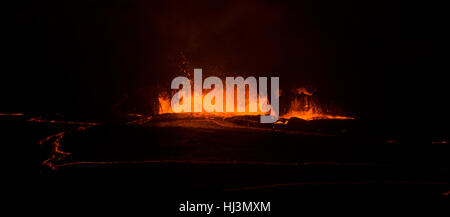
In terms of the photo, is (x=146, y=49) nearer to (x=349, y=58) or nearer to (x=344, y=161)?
(x=349, y=58)

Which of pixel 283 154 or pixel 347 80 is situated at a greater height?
pixel 347 80

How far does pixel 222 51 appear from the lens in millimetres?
8141

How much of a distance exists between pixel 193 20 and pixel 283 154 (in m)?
5.02

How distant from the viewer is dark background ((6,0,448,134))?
263 inches

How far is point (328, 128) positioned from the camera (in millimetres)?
6125

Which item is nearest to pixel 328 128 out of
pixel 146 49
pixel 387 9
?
pixel 387 9

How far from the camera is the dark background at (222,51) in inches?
263

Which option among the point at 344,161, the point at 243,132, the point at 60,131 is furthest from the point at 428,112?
the point at 60,131
